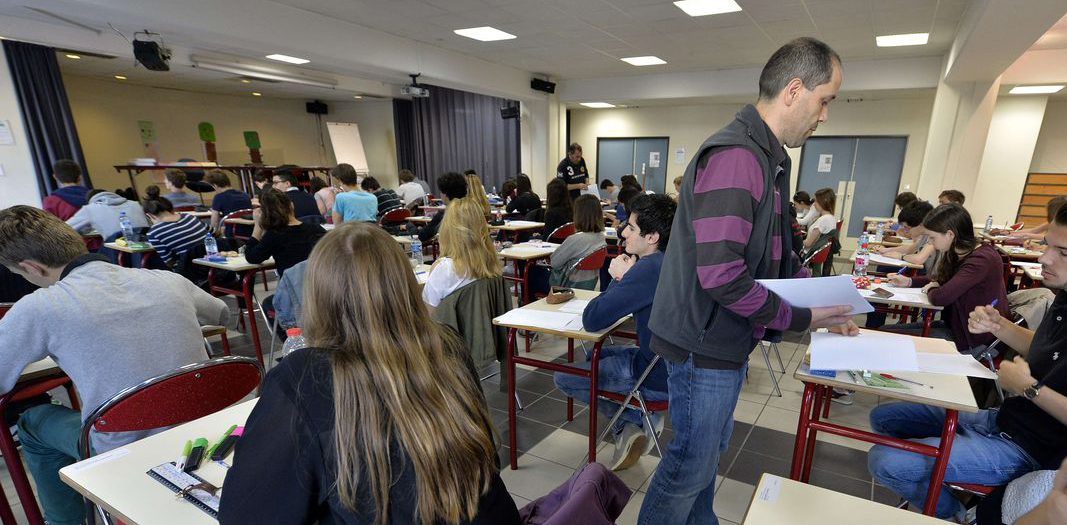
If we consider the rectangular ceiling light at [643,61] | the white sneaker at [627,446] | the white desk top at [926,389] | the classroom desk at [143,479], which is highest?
the rectangular ceiling light at [643,61]

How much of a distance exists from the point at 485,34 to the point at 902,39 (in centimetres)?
542

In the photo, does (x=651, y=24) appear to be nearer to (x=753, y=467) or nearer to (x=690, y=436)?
(x=753, y=467)

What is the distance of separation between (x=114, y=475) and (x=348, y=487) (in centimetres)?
78

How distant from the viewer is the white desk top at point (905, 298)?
8.96 ft

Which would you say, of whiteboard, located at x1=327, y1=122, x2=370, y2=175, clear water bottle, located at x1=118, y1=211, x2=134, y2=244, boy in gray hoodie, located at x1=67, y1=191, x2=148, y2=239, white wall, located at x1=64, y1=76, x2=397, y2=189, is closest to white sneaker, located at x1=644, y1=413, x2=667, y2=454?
clear water bottle, located at x1=118, y1=211, x2=134, y2=244

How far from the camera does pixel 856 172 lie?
8914 mm

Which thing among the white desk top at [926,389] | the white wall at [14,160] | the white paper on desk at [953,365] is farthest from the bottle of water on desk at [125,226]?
the white paper on desk at [953,365]

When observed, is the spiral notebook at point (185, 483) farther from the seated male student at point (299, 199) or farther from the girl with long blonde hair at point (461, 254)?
the seated male student at point (299, 199)

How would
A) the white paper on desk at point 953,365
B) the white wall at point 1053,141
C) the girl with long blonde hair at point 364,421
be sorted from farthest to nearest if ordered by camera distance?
1. the white wall at point 1053,141
2. the white paper on desk at point 953,365
3. the girl with long blonde hair at point 364,421

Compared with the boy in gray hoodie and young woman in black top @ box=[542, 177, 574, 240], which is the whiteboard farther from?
young woman in black top @ box=[542, 177, 574, 240]

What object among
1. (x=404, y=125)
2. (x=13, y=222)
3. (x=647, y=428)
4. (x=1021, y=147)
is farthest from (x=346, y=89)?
(x=1021, y=147)

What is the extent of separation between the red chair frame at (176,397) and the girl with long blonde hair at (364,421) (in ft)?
2.49

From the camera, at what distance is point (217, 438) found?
1312mm

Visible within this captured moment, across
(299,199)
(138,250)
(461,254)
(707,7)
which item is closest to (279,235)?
(461,254)
